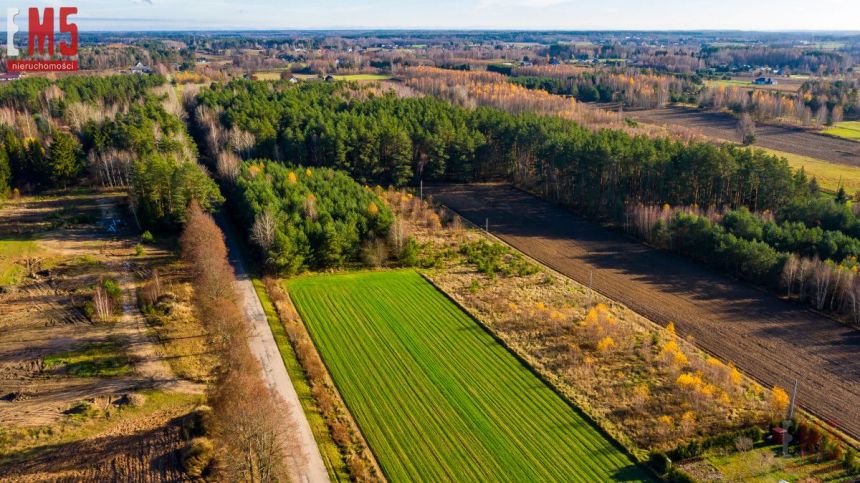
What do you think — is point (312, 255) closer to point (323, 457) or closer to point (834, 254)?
point (323, 457)

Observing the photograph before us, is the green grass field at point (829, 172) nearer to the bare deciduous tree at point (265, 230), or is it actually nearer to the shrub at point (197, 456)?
the bare deciduous tree at point (265, 230)

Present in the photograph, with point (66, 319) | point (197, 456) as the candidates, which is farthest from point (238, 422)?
point (66, 319)

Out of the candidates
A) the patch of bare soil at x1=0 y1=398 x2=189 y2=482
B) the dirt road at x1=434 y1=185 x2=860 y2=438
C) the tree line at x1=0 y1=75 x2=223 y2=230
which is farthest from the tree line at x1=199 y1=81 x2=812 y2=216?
the patch of bare soil at x1=0 y1=398 x2=189 y2=482

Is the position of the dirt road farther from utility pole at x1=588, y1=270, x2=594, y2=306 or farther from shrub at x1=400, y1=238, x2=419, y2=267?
shrub at x1=400, y1=238, x2=419, y2=267

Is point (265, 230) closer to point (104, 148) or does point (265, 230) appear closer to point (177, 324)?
point (177, 324)

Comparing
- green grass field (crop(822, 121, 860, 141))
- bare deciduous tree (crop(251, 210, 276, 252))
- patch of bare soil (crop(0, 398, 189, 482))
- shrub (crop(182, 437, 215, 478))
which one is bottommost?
patch of bare soil (crop(0, 398, 189, 482))

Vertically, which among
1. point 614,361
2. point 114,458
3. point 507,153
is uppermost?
point 507,153
